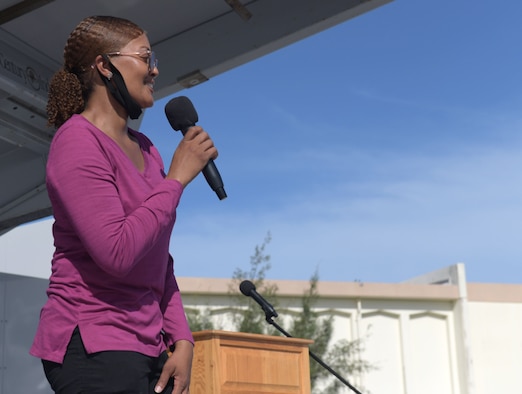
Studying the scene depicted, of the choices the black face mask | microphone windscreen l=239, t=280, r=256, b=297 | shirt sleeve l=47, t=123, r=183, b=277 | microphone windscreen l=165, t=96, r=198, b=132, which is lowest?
shirt sleeve l=47, t=123, r=183, b=277

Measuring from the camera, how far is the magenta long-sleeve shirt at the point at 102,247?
124cm

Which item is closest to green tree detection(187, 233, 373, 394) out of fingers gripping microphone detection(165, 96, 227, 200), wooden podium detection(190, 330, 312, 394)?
wooden podium detection(190, 330, 312, 394)

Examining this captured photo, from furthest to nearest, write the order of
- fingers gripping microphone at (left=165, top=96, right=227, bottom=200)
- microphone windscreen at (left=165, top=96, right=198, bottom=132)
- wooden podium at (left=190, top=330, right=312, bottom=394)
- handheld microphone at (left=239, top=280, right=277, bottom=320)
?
wooden podium at (left=190, top=330, right=312, bottom=394), handheld microphone at (left=239, top=280, right=277, bottom=320), microphone windscreen at (left=165, top=96, right=198, bottom=132), fingers gripping microphone at (left=165, top=96, right=227, bottom=200)

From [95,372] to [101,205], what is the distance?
0.24m

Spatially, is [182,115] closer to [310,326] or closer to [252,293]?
[252,293]

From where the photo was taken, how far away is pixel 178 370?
1352 mm

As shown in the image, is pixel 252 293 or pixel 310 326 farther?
pixel 310 326

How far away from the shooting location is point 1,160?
4645mm

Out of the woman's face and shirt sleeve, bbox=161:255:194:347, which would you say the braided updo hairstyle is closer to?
the woman's face

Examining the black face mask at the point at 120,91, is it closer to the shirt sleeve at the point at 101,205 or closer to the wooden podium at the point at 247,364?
the shirt sleeve at the point at 101,205

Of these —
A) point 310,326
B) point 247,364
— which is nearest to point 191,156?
point 247,364

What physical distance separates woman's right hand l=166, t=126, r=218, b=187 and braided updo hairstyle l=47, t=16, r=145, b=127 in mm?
187

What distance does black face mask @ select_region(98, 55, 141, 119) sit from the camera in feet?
4.59

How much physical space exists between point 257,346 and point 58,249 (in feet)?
12.1
